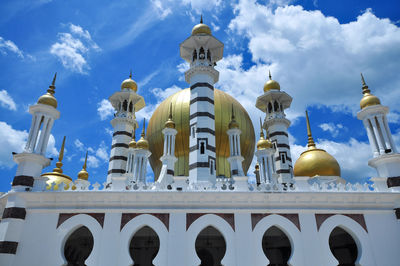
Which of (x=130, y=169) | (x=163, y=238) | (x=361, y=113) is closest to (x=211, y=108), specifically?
(x=130, y=169)

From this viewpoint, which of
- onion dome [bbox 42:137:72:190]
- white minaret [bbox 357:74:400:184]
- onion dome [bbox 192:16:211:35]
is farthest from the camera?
onion dome [bbox 192:16:211:35]

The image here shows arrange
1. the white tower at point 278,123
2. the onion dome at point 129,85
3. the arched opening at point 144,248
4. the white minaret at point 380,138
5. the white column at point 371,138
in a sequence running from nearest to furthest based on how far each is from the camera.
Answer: the white minaret at point 380,138
the white column at point 371,138
the arched opening at point 144,248
the white tower at point 278,123
the onion dome at point 129,85

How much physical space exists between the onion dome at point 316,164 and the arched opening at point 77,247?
47.9 ft

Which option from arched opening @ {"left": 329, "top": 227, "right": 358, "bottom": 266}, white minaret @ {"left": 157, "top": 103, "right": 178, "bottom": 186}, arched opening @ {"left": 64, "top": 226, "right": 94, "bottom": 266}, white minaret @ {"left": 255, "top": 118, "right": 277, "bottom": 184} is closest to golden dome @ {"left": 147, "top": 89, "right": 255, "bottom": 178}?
white minaret @ {"left": 157, "top": 103, "right": 178, "bottom": 186}

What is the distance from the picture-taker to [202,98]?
18391 millimetres

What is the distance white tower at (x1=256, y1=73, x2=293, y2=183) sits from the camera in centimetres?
2236

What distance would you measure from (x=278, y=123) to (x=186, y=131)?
7.92m

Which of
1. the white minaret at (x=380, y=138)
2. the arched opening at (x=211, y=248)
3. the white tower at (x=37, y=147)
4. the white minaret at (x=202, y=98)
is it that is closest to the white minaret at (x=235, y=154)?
the white minaret at (x=202, y=98)

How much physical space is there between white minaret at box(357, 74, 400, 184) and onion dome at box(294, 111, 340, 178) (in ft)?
22.2

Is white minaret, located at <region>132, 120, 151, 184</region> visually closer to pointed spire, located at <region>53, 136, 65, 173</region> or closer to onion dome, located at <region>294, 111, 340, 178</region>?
pointed spire, located at <region>53, 136, 65, 173</region>

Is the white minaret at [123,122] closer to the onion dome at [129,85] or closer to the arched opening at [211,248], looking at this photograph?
the onion dome at [129,85]

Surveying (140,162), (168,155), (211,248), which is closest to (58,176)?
(140,162)

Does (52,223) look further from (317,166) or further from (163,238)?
(317,166)

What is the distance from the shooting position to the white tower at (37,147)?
12.1 m
